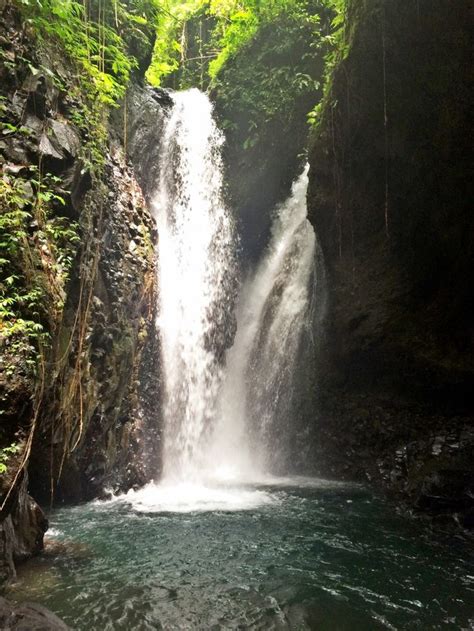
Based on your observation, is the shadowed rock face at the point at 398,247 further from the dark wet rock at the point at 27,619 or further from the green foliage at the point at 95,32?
the dark wet rock at the point at 27,619

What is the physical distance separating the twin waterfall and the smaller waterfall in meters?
0.03

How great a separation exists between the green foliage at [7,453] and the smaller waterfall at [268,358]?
685 cm

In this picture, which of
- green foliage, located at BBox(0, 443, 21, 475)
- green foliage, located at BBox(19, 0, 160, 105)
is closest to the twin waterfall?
green foliage, located at BBox(19, 0, 160, 105)

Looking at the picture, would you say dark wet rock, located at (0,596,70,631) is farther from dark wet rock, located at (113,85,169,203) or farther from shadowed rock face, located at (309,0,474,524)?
dark wet rock, located at (113,85,169,203)

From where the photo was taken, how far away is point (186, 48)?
16547 mm

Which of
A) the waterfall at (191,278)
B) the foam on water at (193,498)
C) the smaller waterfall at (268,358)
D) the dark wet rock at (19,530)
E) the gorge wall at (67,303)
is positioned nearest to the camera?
the dark wet rock at (19,530)

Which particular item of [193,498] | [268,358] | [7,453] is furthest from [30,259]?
[268,358]

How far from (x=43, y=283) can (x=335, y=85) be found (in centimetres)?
593

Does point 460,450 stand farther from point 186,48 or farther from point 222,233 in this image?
point 186,48

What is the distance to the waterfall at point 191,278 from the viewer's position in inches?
397

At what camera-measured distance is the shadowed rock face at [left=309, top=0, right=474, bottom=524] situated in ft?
21.1

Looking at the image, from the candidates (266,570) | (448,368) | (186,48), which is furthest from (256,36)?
(266,570)

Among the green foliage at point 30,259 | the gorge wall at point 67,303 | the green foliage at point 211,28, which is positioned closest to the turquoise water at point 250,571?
the gorge wall at point 67,303

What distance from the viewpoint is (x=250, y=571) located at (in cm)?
450
